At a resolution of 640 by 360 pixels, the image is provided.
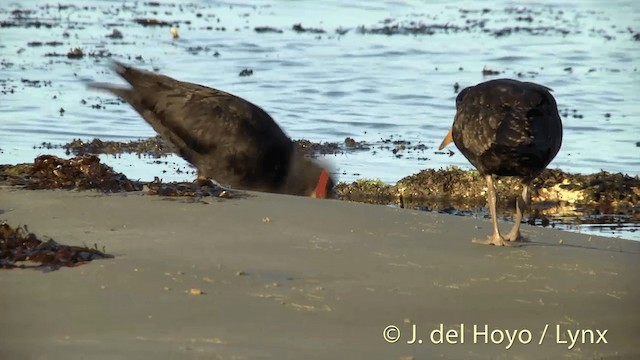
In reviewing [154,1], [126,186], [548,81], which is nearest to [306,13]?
[154,1]

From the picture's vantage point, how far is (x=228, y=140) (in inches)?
424

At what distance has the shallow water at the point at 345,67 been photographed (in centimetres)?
1582

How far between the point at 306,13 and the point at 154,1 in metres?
5.05

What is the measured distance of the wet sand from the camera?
5.66 metres

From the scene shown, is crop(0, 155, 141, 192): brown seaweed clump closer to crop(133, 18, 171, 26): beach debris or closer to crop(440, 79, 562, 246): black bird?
crop(440, 79, 562, 246): black bird

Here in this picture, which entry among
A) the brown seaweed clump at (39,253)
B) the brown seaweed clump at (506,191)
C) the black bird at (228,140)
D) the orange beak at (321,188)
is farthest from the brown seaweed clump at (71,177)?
the brown seaweed clump at (506,191)

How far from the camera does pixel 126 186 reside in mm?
8727

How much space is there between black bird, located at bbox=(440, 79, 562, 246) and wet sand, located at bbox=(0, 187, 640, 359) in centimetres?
44

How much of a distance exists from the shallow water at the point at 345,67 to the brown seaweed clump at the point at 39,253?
567cm

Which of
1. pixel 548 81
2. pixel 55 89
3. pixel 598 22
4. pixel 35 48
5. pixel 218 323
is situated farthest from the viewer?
pixel 598 22

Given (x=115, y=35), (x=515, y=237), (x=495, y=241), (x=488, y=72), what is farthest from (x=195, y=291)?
(x=115, y=35)

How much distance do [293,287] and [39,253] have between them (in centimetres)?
137

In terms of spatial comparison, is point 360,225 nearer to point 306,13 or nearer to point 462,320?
point 462,320

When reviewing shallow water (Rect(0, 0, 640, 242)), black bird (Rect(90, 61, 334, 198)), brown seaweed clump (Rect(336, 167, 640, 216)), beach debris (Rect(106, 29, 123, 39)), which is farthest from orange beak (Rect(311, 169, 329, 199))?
beach debris (Rect(106, 29, 123, 39))
